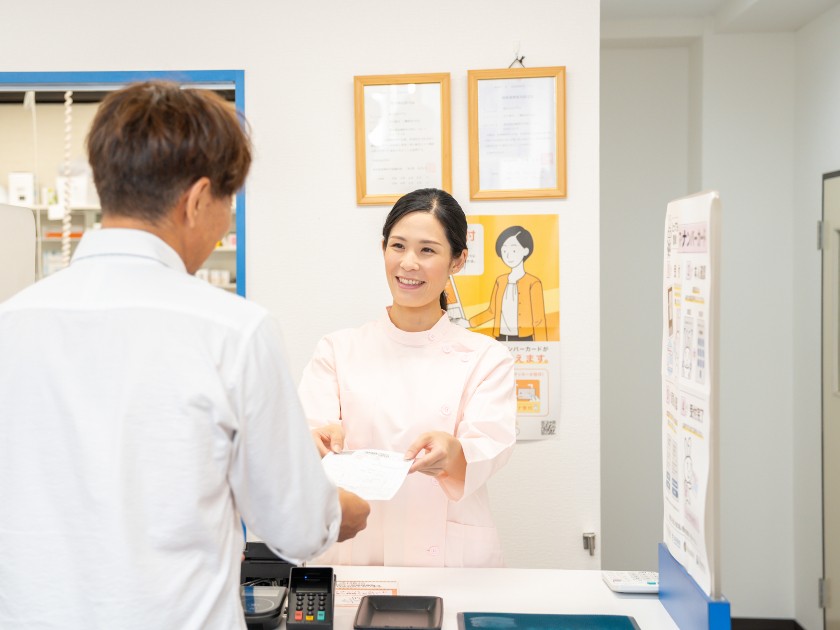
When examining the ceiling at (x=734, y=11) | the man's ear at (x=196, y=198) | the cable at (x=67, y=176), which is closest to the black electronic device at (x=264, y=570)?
the man's ear at (x=196, y=198)

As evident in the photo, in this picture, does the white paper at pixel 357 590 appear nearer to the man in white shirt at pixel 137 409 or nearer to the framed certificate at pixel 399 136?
the man in white shirt at pixel 137 409

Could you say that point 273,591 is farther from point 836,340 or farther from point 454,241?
point 836,340

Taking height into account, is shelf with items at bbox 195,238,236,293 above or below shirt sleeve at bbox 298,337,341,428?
above

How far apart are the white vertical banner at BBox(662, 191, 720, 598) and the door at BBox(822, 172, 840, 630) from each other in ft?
6.69

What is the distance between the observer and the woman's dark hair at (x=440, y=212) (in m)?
2.13

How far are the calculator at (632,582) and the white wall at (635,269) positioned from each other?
2.27 meters

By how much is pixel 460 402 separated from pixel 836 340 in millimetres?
2042

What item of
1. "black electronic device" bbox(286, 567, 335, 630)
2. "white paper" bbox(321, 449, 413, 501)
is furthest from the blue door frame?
"black electronic device" bbox(286, 567, 335, 630)

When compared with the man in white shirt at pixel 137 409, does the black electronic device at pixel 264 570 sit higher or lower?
lower

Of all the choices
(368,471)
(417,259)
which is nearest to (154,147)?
(368,471)

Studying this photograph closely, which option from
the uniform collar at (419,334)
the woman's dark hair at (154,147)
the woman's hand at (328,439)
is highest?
the woman's dark hair at (154,147)

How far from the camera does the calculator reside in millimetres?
1724

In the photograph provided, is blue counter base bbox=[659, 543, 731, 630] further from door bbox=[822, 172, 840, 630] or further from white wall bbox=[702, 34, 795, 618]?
white wall bbox=[702, 34, 795, 618]

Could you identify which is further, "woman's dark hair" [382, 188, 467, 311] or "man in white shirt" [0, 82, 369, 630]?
"woman's dark hair" [382, 188, 467, 311]
